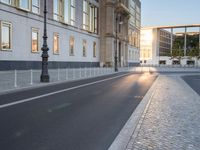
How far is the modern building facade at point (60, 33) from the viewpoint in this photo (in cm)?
3028

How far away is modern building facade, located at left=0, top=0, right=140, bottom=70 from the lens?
99.3 feet

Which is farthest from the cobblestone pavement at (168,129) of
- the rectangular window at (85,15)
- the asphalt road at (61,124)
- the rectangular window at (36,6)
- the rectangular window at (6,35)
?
the rectangular window at (85,15)

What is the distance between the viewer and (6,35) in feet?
97.8

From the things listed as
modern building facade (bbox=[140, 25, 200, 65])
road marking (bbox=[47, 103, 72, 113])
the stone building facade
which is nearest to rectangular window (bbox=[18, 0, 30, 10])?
the stone building facade

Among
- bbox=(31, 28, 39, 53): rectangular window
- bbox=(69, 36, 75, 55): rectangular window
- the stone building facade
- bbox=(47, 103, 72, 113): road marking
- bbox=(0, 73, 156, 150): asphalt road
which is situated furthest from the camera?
the stone building facade

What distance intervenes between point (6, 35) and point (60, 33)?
42.5ft

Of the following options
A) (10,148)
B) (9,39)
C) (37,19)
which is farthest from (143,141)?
(37,19)

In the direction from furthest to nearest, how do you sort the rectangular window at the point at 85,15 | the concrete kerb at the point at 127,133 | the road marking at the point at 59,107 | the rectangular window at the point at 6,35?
the rectangular window at the point at 85,15
the rectangular window at the point at 6,35
the road marking at the point at 59,107
the concrete kerb at the point at 127,133

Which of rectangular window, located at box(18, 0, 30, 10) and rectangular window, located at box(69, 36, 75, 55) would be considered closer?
rectangular window, located at box(18, 0, 30, 10)

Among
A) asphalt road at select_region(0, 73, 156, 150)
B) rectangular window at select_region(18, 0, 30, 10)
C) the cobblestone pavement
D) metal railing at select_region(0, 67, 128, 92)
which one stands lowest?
asphalt road at select_region(0, 73, 156, 150)

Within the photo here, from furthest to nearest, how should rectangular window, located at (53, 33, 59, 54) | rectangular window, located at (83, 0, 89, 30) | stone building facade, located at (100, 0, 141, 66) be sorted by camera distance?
stone building facade, located at (100, 0, 141, 66) < rectangular window, located at (83, 0, 89, 30) < rectangular window, located at (53, 33, 59, 54)

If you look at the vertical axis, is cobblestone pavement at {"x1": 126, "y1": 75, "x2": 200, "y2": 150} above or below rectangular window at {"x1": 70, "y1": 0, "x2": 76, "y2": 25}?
below

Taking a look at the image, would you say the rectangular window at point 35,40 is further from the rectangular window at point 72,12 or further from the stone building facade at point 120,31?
the stone building facade at point 120,31

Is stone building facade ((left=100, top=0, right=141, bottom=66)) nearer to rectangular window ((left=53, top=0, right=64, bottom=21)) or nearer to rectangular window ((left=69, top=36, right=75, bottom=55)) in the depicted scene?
rectangular window ((left=69, top=36, right=75, bottom=55))
